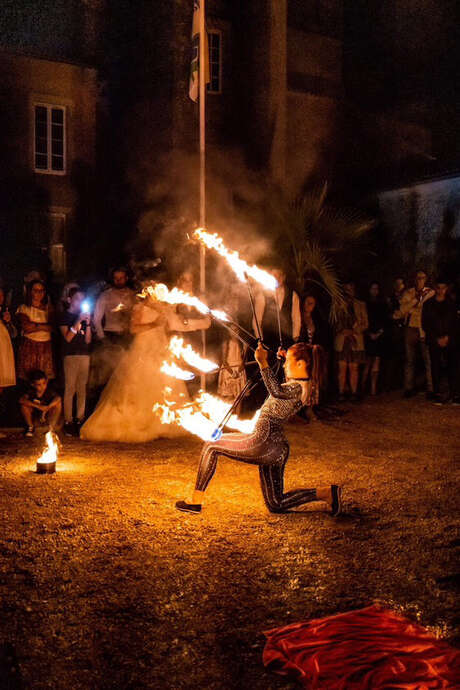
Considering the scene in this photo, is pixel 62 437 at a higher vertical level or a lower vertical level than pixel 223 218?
lower

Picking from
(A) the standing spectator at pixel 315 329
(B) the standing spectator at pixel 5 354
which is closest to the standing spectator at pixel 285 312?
(A) the standing spectator at pixel 315 329

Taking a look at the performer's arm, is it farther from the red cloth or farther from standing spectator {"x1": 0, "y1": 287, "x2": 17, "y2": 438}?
standing spectator {"x1": 0, "y1": 287, "x2": 17, "y2": 438}

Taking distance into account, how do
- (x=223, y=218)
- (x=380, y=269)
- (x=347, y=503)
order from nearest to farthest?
(x=347, y=503) < (x=223, y=218) < (x=380, y=269)

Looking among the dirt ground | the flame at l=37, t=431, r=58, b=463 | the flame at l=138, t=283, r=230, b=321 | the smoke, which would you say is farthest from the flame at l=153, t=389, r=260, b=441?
the smoke

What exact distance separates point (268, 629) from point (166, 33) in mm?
17114

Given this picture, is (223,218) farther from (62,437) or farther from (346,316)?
(62,437)

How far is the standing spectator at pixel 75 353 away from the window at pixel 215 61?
36.5ft

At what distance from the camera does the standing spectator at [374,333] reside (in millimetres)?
12695

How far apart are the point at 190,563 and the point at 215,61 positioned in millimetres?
16837

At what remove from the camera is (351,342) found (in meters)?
12.3

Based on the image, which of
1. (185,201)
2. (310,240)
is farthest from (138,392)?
(185,201)

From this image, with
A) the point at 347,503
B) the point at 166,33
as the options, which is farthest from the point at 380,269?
the point at 347,503

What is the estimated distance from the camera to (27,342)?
10.0 m

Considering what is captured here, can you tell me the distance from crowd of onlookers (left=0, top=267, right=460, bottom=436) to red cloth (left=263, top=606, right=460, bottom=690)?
478 centimetres
